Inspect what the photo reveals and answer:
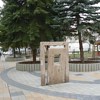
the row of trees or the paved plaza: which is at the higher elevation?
the row of trees

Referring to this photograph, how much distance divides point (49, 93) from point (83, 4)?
26.8 feet

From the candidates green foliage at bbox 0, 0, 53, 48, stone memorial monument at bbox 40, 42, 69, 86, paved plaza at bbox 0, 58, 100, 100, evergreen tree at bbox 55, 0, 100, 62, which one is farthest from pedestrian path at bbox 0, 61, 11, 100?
evergreen tree at bbox 55, 0, 100, 62

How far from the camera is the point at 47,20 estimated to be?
15.6 meters

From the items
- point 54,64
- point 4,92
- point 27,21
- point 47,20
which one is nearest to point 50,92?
point 4,92

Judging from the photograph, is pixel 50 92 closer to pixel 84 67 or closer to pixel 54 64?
pixel 54 64

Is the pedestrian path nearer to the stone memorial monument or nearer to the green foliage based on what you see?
the stone memorial monument

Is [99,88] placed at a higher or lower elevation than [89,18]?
lower

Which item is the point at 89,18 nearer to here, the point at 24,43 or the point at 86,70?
the point at 86,70

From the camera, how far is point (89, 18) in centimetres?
1521

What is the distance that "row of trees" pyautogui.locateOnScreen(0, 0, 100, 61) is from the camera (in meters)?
14.9

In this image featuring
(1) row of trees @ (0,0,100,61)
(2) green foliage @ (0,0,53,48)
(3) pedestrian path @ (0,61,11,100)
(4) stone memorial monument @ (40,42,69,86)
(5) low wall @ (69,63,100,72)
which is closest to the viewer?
(3) pedestrian path @ (0,61,11,100)

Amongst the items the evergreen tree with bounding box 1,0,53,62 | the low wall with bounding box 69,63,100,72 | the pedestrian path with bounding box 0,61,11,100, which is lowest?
the pedestrian path with bounding box 0,61,11,100

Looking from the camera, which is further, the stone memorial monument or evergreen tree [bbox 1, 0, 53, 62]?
evergreen tree [bbox 1, 0, 53, 62]

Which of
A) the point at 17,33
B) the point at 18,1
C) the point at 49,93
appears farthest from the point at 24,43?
the point at 49,93
